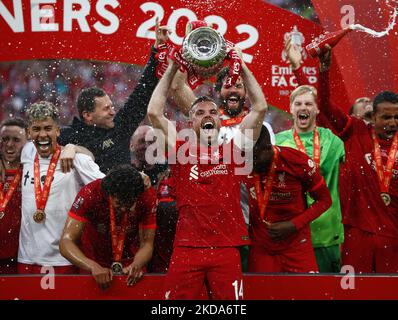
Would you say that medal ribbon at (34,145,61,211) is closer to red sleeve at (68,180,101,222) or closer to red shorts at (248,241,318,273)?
red sleeve at (68,180,101,222)

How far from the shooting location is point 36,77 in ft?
20.7

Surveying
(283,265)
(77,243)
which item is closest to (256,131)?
(283,265)

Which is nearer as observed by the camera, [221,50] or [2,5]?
[221,50]

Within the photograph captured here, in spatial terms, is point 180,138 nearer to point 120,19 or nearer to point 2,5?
point 120,19

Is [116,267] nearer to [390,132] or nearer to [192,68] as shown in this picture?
[192,68]

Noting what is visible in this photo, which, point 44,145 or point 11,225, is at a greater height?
point 44,145

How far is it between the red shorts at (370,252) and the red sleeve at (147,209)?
117 centimetres

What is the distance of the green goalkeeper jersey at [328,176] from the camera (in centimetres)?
466

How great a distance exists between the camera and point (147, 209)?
4238 mm

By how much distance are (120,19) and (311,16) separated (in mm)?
1336

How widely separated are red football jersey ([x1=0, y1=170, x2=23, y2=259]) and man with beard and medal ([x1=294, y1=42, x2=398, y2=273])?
5.88 ft

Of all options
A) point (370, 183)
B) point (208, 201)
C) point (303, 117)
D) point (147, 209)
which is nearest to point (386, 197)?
point (370, 183)

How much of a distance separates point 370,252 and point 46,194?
186 cm
